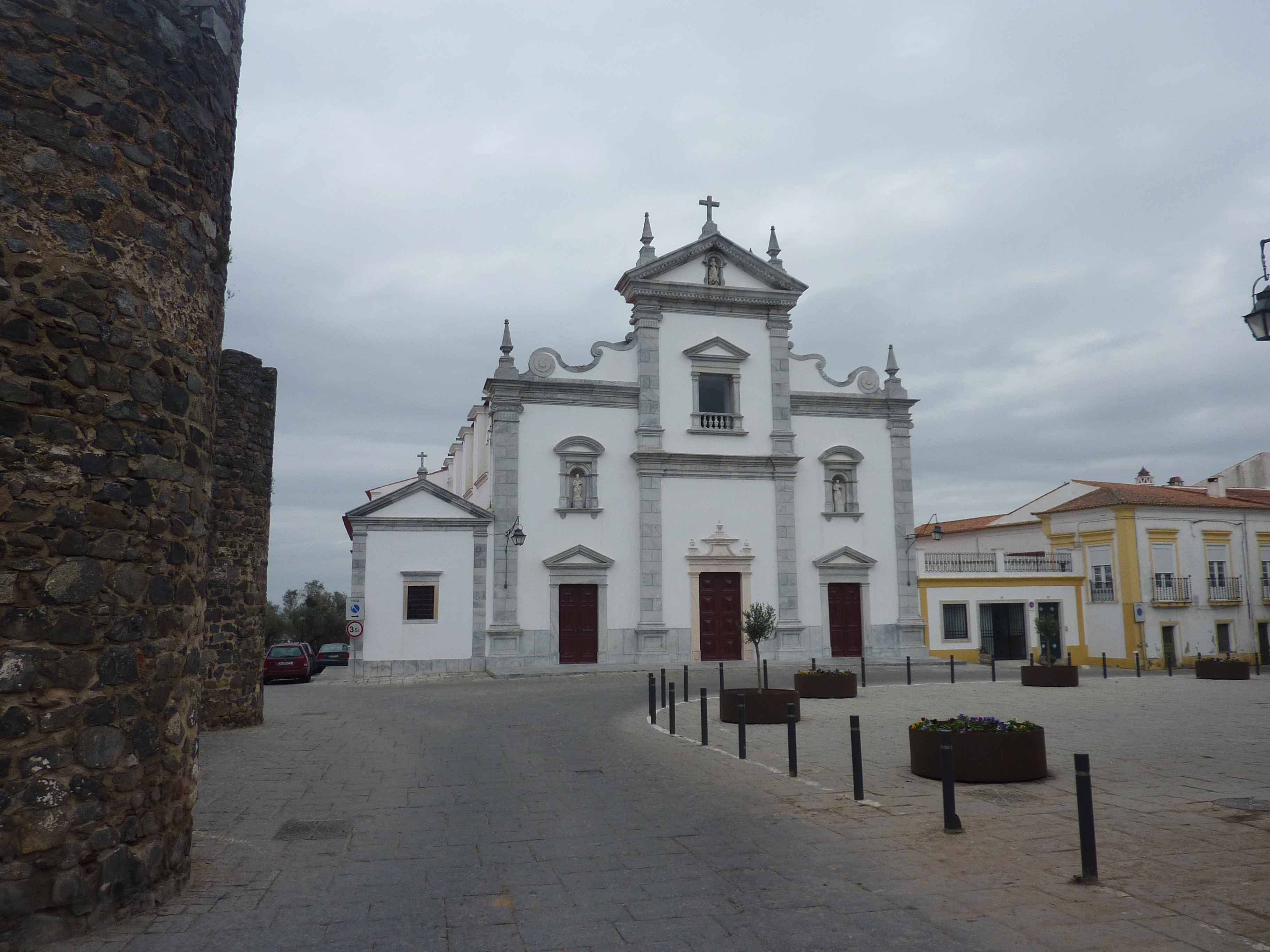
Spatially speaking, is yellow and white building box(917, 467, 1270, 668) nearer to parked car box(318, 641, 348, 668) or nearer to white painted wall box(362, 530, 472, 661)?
white painted wall box(362, 530, 472, 661)

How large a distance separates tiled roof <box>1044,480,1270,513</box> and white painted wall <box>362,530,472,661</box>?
24184mm

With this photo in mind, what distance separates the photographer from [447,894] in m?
5.76

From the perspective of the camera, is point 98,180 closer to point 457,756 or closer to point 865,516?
point 457,756

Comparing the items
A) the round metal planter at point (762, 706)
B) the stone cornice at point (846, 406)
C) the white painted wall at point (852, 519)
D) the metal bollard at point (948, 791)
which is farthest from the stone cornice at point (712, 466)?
the metal bollard at point (948, 791)

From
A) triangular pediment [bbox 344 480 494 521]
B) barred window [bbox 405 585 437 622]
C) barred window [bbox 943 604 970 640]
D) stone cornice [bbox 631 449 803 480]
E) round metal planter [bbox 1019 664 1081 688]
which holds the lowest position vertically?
round metal planter [bbox 1019 664 1081 688]

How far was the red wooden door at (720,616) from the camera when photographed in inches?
1133

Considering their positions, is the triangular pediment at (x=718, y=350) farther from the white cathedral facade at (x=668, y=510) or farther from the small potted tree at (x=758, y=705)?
the small potted tree at (x=758, y=705)

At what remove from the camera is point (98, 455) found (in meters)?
4.97

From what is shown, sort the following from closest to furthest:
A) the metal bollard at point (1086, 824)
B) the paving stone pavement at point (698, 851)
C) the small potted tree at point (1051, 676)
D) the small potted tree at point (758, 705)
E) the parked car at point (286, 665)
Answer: the paving stone pavement at point (698, 851) < the metal bollard at point (1086, 824) < the small potted tree at point (758, 705) < the small potted tree at point (1051, 676) < the parked car at point (286, 665)

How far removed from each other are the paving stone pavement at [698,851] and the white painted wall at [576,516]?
14.8 metres

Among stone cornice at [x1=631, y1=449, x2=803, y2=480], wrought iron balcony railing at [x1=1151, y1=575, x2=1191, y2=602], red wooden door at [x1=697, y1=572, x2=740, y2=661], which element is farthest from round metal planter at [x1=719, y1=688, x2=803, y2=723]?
wrought iron balcony railing at [x1=1151, y1=575, x2=1191, y2=602]

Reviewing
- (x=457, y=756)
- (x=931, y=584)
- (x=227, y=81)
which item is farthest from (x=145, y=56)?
(x=931, y=584)

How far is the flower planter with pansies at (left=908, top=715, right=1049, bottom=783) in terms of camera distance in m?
8.82

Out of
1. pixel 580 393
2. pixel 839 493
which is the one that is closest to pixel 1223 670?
pixel 839 493
